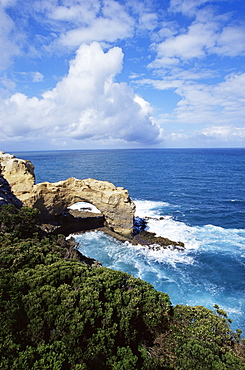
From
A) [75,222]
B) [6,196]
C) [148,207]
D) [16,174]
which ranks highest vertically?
[16,174]

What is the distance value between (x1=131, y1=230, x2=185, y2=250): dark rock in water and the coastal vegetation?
63.8 ft

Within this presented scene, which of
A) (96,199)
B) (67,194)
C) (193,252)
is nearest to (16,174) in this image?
(67,194)

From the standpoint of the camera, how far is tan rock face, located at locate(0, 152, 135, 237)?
3506cm

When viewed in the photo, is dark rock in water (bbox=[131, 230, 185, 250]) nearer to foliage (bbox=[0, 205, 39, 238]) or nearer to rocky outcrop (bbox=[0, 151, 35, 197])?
foliage (bbox=[0, 205, 39, 238])

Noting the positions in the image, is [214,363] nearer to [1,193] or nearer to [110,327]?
[110,327]

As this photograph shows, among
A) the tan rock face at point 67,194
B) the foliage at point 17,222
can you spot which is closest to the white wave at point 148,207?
the tan rock face at point 67,194

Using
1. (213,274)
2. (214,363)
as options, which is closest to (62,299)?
(214,363)

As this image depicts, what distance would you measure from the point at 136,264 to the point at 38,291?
19227 mm

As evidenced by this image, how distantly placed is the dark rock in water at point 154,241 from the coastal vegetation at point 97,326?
1944cm

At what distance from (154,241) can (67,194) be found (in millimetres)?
17479

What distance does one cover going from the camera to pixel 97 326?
11.6 m

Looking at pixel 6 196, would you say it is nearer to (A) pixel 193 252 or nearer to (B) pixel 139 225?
(B) pixel 139 225

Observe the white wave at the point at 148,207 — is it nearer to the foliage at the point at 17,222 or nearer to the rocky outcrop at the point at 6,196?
the rocky outcrop at the point at 6,196

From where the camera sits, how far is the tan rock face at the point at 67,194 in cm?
3506
